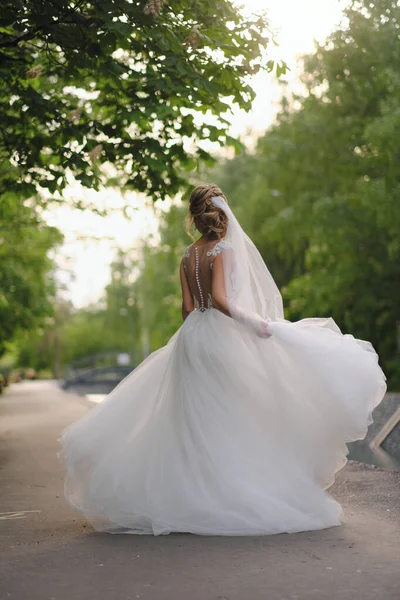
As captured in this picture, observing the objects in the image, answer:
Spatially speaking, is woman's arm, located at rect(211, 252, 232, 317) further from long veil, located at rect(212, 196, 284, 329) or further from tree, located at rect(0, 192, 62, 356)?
tree, located at rect(0, 192, 62, 356)

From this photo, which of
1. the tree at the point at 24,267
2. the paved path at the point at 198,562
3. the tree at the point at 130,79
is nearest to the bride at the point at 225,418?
the paved path at the point at 198,562

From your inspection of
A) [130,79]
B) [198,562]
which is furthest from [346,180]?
[198,562]

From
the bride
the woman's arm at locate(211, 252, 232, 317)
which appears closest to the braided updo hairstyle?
the bride

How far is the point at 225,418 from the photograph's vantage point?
6805mm

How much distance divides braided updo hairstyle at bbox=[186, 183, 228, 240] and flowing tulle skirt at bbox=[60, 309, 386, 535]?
2.06ft

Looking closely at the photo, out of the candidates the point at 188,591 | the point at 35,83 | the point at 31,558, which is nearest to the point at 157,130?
the point at 35,83

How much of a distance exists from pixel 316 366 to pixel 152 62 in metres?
5.15

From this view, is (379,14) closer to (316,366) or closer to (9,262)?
(9,262)

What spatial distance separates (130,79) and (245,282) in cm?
527

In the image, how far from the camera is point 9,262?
31391 millimetres

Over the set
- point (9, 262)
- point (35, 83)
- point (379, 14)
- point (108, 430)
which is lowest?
point (108, 430)

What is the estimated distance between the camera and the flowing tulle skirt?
6.52m

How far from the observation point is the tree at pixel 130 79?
10203mm

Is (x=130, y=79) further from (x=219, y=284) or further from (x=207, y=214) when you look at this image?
(x=219, y=284)
